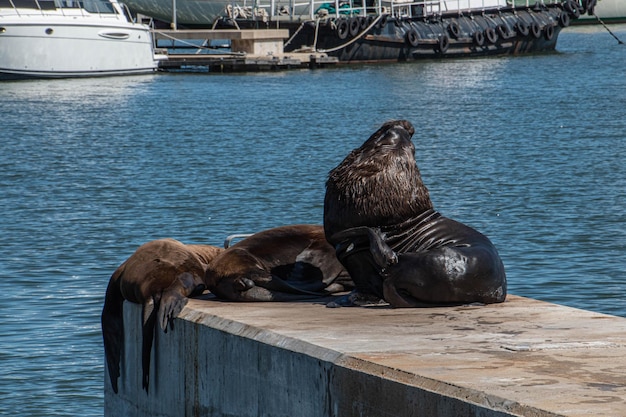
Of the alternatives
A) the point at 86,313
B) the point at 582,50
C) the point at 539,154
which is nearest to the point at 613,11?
the point at 582,50

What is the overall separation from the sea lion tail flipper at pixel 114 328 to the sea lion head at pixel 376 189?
1.19 m

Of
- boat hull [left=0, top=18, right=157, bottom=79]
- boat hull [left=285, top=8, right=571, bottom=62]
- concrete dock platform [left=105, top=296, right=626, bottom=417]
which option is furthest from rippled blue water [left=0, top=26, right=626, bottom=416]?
boat hull [left=285, top=8, right=571, bottom=62]

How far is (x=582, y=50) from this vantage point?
6338 cm

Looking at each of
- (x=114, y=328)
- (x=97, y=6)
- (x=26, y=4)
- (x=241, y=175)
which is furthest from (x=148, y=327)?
(x=97, y=6)

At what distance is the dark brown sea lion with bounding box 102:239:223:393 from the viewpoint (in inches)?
249

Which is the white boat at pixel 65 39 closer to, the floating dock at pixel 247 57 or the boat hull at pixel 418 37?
the floating dock at pixel 247 57

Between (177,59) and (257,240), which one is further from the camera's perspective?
(177,59)

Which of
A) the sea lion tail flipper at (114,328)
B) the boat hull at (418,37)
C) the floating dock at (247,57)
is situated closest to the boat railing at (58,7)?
the floating dock at (247,57)

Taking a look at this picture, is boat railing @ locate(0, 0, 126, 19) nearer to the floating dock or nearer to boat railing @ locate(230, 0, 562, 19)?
the floating dock

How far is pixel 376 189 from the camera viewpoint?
6484 millimetres

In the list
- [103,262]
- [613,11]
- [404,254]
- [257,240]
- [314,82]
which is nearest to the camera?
[404,254]

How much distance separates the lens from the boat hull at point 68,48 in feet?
133

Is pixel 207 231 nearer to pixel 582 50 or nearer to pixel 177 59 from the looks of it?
pixel 177 59

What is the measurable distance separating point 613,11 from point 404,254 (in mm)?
92825
